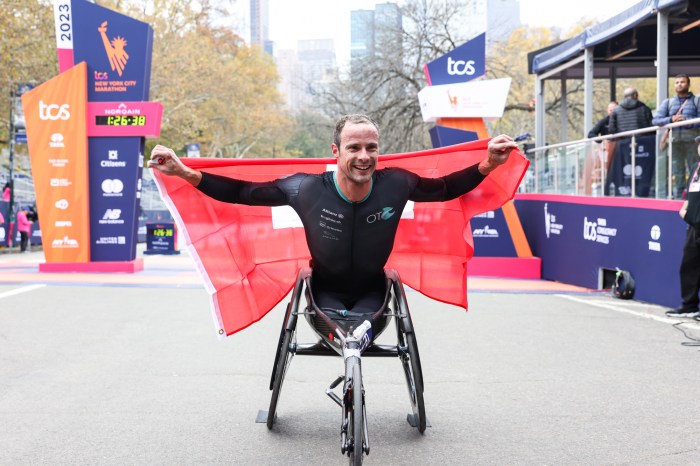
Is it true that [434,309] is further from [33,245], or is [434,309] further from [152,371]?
[33,245]

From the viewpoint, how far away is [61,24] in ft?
57.2

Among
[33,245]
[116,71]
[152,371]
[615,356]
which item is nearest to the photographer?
[152,371]

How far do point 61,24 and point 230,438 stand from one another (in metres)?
14.0

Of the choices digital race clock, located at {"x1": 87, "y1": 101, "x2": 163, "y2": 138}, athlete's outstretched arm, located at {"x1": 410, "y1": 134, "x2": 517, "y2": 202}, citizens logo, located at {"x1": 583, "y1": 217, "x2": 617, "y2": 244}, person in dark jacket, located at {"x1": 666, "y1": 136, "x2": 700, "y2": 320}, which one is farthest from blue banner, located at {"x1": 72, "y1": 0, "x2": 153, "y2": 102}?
athlete's outstretched arm, located at {"x1": 410, "y1": 134, "x2": 517, "y2": 202}

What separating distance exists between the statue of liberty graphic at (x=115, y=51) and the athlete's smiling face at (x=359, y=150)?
535 inches

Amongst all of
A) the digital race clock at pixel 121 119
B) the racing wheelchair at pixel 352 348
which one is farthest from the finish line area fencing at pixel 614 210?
the digital race clock at pixel 121 119

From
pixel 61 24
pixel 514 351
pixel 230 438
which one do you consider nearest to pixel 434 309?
pixel 514 351

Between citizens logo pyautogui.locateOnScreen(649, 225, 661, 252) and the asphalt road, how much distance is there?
1.59 metres

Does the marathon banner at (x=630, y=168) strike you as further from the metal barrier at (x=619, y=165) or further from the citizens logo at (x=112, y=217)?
the citizens logo at (x=112, y=217)

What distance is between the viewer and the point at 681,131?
11.1 meters

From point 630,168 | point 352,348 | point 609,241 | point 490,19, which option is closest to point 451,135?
point 609,241

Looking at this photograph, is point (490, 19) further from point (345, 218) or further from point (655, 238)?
point (345, 218)

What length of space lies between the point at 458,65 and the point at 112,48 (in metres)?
6.72

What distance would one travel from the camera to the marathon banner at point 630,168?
39.7 ft
